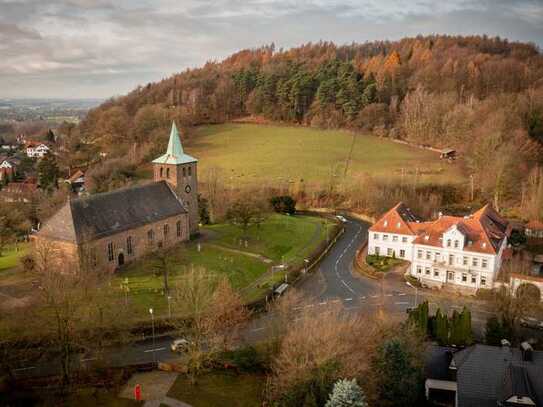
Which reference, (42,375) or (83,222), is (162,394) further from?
(83,222)

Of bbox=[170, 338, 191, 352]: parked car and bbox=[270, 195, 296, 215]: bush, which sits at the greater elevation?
bbox=[270, 195, 296, 215]: bush

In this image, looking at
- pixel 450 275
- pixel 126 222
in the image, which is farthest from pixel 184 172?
pixel 450 275

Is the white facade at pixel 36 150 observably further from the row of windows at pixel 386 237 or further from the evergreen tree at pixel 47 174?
the row of windows at pixel 386 237

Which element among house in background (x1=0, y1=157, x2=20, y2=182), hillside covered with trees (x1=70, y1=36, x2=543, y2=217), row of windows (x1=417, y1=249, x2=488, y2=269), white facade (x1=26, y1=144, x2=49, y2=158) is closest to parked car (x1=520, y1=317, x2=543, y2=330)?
row of windows (x1=417, y1=249, x2=488, y2=269)

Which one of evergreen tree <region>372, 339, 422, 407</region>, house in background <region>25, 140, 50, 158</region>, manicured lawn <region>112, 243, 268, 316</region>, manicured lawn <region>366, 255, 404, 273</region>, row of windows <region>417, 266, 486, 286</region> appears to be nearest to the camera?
evergreen tree <region>372, 339, 422, 407</region>

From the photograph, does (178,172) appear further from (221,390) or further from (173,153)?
(221,390)

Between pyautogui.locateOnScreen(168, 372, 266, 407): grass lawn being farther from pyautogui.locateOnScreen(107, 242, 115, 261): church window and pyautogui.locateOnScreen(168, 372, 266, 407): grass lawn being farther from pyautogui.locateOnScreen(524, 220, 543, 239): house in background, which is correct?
pyautogui.locateOnScreen(524, 220, 543, 239): house in background

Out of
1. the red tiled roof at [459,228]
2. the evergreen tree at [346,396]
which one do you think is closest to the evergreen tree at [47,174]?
the red tiled roof at [459,228]
